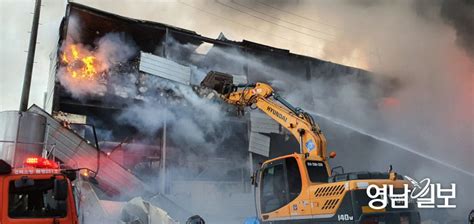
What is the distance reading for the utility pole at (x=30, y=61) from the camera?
989 centimetres

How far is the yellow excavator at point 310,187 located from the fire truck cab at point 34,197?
134 inches

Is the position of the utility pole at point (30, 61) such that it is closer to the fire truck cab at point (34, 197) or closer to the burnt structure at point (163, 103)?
the burnt structure at point (163, 103)

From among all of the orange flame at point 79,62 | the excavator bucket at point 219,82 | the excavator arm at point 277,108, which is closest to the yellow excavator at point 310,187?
the excavator arm at point 277,108

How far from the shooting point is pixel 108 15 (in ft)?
43.7

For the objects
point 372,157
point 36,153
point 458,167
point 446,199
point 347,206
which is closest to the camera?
point 347,206

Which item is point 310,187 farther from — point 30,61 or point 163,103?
point 163,103

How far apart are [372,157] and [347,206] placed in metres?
12.2

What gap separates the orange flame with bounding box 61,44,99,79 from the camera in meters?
12.9

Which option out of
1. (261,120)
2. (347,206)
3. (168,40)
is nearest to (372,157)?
(261,120)

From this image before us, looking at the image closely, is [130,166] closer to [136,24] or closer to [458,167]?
[136,24]

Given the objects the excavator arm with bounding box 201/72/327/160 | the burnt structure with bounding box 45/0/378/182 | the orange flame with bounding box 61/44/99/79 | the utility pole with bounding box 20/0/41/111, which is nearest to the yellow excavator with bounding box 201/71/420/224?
the excavator arm with bounding box 201/72/327/160

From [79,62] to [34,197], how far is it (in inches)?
363

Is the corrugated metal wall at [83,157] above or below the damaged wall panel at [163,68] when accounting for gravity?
below
